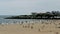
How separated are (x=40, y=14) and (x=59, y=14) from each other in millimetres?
12321

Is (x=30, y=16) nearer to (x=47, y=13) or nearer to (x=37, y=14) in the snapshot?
(x=37, y=14)

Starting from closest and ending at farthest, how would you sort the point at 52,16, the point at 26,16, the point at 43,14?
1. the point at 52,16
2. the point at 43,14
3. the point at 26,16

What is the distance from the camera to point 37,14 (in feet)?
407

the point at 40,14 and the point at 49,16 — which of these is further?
the point at 40,14

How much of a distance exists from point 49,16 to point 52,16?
2.01m

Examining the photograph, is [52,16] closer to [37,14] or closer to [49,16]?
[49,16]

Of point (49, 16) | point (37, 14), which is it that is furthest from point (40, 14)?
point (49, 16)

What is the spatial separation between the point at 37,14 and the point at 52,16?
16.1 m

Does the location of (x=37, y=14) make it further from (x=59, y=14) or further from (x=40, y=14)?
(x=59, y=14)

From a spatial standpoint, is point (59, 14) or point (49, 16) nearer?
point (49, 16)

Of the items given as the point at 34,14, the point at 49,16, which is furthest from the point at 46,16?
the point at 34,14

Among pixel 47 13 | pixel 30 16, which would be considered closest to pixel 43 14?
pixel 47 13

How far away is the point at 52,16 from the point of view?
110 m

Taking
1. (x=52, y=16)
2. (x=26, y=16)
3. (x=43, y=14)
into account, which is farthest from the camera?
(x=26, y=16)
